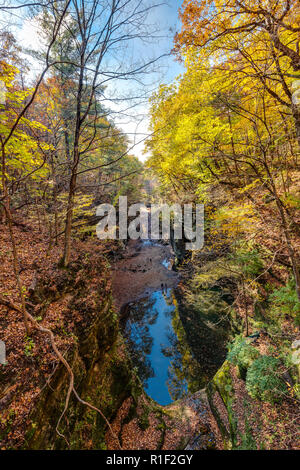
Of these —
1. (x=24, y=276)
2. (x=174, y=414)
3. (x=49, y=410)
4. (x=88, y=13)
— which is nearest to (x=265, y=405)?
(x=174, y=414)

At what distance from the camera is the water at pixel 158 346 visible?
9070 mm

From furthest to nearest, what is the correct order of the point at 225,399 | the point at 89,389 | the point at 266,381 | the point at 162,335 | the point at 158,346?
the point at 162,335 → the point at 158,346 → the point at 225,399 → the point at 266,381 → the point at 89,389

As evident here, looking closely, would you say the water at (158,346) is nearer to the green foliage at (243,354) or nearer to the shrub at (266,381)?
the green foliage at (243,354)

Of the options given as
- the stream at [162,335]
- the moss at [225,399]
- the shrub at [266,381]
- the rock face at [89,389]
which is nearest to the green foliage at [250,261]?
the shrub at [266,381]

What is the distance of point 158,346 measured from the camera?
36.8 feet

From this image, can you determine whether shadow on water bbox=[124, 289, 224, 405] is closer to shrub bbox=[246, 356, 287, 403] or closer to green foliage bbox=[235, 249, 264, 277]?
shrub bbox=[246, 356, 287, 403]

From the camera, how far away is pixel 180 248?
17547 mm

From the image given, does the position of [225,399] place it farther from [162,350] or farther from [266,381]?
[162,350]

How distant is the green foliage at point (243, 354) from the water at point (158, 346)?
12.6 feet

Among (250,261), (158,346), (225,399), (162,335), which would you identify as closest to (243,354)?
(225,399)

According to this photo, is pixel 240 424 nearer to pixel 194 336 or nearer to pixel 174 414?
pixel 174 414

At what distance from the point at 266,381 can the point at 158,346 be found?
718cm

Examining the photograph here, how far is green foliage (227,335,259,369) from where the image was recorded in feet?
20.0
